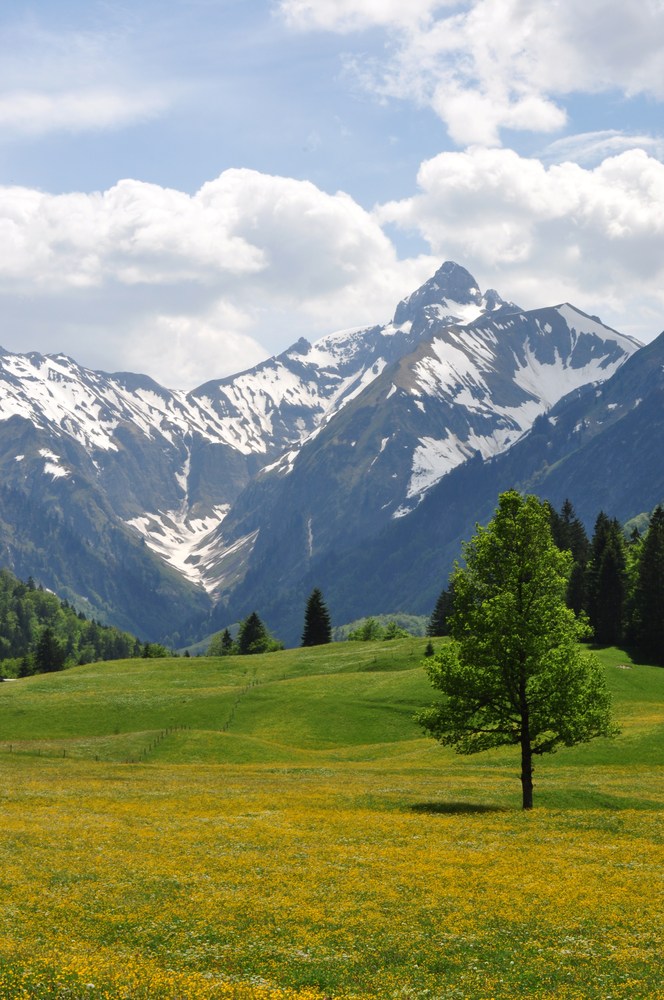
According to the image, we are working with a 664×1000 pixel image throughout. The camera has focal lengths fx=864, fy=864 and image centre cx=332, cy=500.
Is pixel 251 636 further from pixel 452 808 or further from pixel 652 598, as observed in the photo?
pixel 452 808

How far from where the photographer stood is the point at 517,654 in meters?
46.5

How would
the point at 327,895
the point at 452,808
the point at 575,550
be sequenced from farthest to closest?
the point at 575,550 → the point at 452,808 → the point at 327,895

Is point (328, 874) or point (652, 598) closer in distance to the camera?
point (328, 874)

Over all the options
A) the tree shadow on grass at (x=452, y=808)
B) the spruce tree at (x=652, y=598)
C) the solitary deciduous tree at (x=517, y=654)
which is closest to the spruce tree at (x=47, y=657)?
the spruce tree at (x=652, y=598)

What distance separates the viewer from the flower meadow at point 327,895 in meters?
21.6

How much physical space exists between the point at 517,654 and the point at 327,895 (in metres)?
20.8

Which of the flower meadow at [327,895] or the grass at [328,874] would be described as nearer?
the flower meadow at [327,895]

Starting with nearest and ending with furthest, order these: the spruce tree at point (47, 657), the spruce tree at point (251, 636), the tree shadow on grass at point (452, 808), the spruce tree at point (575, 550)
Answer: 1. the tree shadow on grass at point (452, 808)
2. the spruce tree at point (575, 550)
3. the spruce tree at point (47, 657)
4. the spruce tree at point (251, 636)

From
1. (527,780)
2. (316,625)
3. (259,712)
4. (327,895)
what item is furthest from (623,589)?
(327,895)

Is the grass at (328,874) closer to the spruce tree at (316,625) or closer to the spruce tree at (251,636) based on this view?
the spruce tree at (316,625)

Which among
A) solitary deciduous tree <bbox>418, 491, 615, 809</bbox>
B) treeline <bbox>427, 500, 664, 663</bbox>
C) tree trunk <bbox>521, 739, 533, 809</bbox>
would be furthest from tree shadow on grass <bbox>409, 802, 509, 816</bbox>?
treeline <bbox>427, 500, 664, 663</bbox>

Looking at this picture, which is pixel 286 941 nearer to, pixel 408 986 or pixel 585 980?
pixel 408 986

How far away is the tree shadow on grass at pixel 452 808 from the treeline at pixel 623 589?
6709 cm

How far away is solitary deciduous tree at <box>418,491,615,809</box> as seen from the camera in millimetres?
46344
